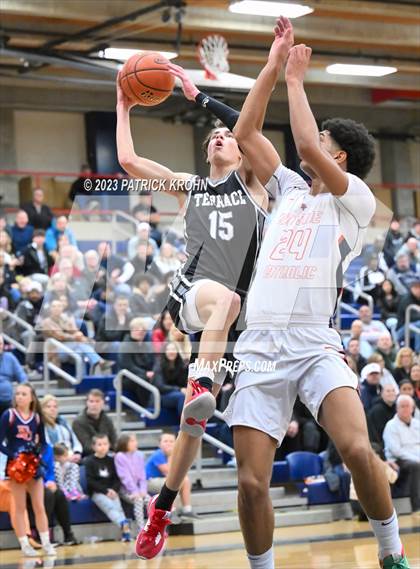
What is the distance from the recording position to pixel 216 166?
21.8 ft

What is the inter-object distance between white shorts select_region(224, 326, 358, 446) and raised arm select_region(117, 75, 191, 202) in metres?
1.42

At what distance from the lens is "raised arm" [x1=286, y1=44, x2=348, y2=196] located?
17.6ft

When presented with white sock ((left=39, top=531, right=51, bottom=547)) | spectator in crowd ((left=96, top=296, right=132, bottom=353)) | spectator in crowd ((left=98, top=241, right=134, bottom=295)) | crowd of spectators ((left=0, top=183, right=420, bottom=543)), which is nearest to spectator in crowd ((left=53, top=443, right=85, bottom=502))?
crowd of spectators ((left=0, top=183, right=420, bottom=543))

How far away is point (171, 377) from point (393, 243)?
6.54 m

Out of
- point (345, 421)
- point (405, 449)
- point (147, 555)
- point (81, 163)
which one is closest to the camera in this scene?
point (345, 421)

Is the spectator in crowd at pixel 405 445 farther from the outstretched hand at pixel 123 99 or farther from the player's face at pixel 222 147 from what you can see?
→ the outstretched hand at pixel 123 99

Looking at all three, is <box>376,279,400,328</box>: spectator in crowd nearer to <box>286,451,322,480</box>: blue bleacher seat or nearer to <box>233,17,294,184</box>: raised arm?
<box>286,451,322,480</box>: blue bleacher seat

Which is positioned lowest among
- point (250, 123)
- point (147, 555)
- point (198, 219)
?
point (147, 555)

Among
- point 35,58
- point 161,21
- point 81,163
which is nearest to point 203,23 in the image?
point 161,21

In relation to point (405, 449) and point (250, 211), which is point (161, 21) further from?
point (250, 211)

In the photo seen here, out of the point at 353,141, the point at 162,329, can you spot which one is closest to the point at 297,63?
the point at 353,141

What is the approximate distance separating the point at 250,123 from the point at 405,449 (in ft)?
28.2

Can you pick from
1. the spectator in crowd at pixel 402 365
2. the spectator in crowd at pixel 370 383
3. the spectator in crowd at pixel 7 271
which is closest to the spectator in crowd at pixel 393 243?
the spectator in crowd at pixel 402 365

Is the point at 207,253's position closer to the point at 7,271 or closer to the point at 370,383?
the point at 370,383
